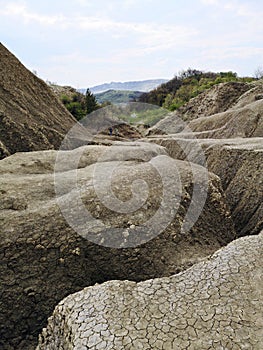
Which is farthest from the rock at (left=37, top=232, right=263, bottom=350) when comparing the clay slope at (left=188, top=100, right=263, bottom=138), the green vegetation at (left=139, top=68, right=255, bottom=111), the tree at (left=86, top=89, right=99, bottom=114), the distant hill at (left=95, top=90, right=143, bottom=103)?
the distant hill at (left=95, top=90, right=143, bottom=103)

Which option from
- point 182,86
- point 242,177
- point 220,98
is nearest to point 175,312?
point 242,177

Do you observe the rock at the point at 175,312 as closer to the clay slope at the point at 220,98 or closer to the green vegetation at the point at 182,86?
the clay slope at the point at 220,98

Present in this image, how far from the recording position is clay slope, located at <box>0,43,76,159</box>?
356 inches

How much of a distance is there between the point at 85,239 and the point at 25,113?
603 cm

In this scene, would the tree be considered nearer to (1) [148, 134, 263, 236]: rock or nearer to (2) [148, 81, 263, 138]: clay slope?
(2) [148, 81, 263, 138]: clay slope

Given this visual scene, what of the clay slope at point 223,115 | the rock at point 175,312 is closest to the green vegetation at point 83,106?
the clay slope at point 223,115

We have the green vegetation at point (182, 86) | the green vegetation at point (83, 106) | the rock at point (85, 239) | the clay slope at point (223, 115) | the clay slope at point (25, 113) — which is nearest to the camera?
the rock at point (85, 239)

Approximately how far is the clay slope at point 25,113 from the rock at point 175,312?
5465mm

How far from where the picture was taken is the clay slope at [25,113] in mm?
9039

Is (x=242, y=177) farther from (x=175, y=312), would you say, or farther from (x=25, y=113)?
(x=25, y=113)

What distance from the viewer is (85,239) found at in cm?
494

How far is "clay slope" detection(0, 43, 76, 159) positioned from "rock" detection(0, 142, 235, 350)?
322 centimetres

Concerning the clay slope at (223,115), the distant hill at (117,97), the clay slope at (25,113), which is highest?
the clay slope at (25,113)

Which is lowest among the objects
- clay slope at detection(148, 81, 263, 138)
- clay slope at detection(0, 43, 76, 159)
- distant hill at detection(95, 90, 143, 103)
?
distant hill at detection(95, 90, 143, 103)
